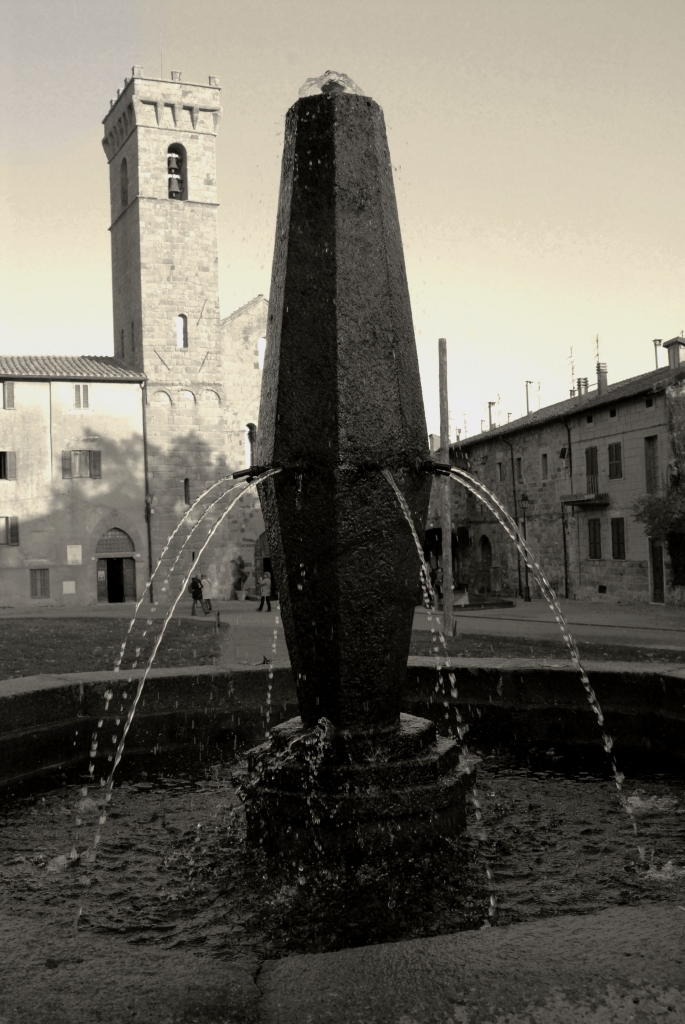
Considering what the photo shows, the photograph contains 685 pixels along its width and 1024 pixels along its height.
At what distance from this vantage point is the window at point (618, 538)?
3041 cm

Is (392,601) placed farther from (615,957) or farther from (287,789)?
(615,957)

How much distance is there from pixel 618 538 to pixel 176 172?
22034 millimetres

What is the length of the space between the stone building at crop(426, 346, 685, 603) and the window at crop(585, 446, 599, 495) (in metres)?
0.03

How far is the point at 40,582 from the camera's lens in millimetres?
34625

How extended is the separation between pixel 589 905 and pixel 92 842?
6.71 ft

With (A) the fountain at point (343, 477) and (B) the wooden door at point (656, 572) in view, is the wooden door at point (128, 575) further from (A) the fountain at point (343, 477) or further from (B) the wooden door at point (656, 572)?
(A) the fountain at point (343, 477)

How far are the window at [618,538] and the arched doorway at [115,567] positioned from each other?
17000 mm

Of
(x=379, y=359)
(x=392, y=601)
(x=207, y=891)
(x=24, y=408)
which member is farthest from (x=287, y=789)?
(x=24, y=408)

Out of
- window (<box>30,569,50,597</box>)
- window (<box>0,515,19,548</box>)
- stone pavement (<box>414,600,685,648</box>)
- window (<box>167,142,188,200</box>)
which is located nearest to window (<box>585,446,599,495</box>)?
stone pavement (<box>414,600,685,648</box>)

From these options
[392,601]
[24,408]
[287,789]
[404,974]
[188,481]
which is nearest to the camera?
[404,974]

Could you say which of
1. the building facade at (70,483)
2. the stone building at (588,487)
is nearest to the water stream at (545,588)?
the stone building at (588,487)

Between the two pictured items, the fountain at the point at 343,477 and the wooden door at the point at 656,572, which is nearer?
the fountain at the point at 343,477

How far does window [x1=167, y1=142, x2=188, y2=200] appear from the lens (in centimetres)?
3759

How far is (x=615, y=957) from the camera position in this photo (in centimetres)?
185
